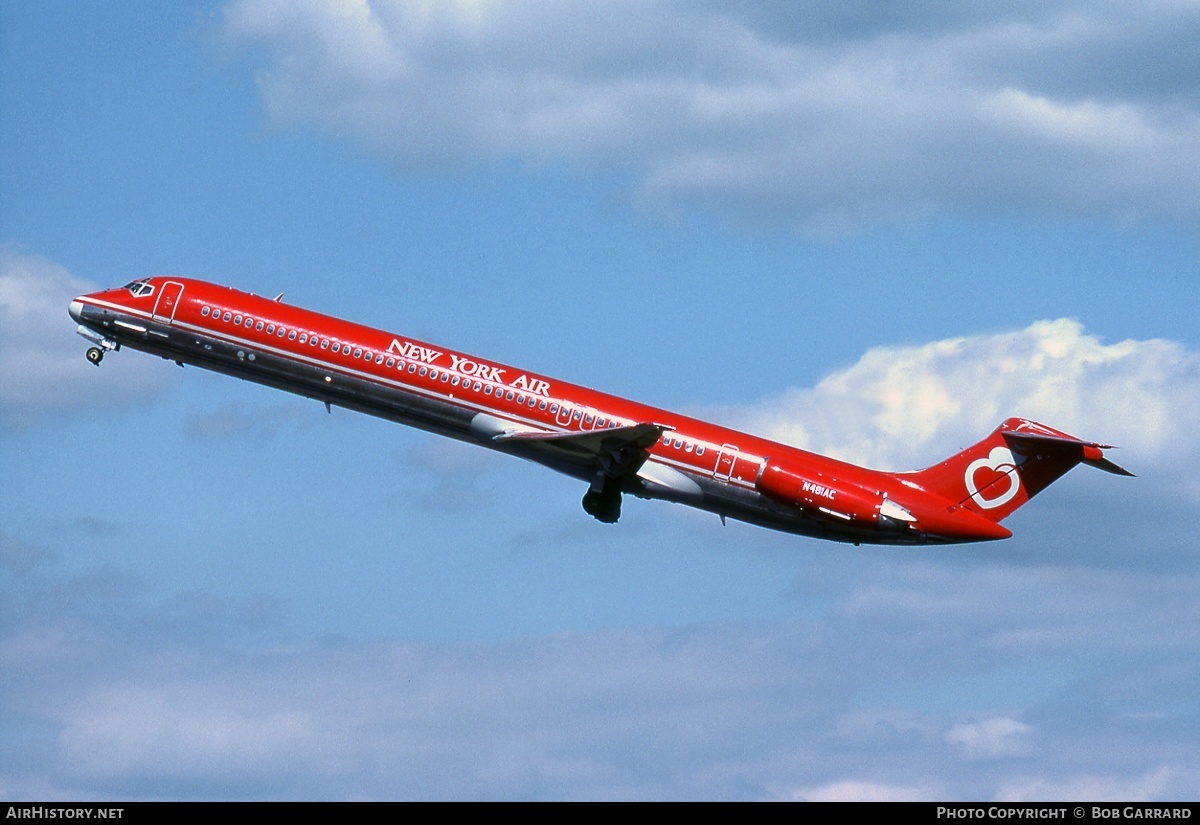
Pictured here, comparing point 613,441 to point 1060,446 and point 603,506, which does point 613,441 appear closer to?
point 603,506

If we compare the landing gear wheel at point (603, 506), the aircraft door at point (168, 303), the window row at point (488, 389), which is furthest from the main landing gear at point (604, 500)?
the aircraft door at point (168, 303)

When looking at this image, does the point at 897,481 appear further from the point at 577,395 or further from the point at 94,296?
the point at 94,296

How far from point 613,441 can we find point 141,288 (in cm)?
1477

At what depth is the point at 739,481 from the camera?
42.9 metres

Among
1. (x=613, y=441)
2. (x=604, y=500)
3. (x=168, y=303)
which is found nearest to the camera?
(x=613, y=441)

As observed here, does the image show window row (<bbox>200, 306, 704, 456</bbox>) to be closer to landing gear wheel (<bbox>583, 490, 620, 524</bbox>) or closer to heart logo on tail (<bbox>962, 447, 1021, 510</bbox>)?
landing gear wheel (<bbox>583, 490, 620, 524</bbox>)

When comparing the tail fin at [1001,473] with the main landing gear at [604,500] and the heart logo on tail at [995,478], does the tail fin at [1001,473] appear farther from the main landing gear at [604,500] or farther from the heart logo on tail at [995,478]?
the main landing gear at [604,500]

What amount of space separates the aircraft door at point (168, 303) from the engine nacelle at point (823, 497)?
1721 cm

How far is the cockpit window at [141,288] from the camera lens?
4578cm

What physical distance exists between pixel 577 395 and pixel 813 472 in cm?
677

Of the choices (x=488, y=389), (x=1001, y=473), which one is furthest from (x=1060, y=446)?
(x=488, y=389)

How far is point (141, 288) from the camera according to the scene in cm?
4597

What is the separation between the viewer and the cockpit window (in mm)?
45781
